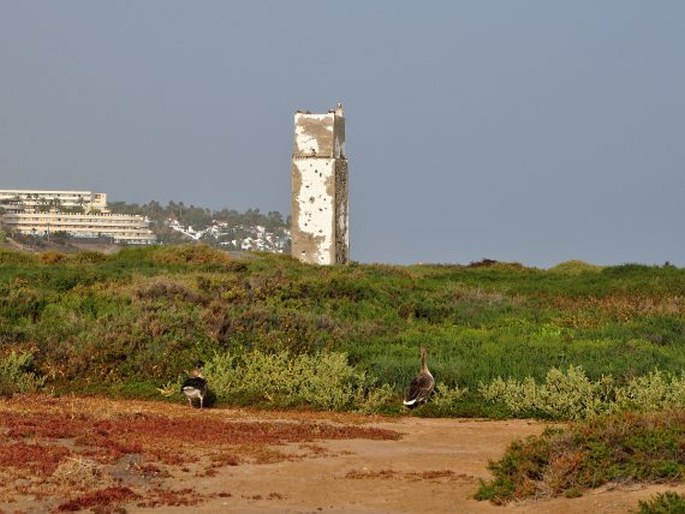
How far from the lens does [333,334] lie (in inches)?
1043

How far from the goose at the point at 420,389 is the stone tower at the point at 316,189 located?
43.8 m

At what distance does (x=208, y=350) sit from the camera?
969 inches

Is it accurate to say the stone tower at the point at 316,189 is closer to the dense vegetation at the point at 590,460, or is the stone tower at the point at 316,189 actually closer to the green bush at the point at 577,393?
the green bush at the point at 577,393

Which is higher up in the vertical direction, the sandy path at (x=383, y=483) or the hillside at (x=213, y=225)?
the hillside at (x=213, y=225)

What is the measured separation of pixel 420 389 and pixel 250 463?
583 centimetres

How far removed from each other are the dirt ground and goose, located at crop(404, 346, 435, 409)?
0.27 m

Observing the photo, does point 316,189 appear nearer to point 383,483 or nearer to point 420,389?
point 420,389

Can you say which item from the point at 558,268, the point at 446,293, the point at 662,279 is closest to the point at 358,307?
the point at 446,293

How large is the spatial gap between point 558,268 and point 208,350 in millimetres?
40203

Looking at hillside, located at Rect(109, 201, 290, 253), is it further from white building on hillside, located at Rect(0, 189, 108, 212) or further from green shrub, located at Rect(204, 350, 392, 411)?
green shrub, located at Rect(204, 350, 392, 411)

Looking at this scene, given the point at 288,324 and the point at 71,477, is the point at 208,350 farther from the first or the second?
the point at 71,477

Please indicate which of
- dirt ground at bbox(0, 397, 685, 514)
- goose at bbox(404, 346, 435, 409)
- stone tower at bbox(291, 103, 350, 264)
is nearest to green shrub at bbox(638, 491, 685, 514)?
dirt ground at bbox(0, 397, 685, 514)

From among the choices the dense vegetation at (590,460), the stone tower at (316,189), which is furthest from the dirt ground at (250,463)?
the stone tower at (316,189)

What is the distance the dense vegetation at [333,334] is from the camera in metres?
22.3
